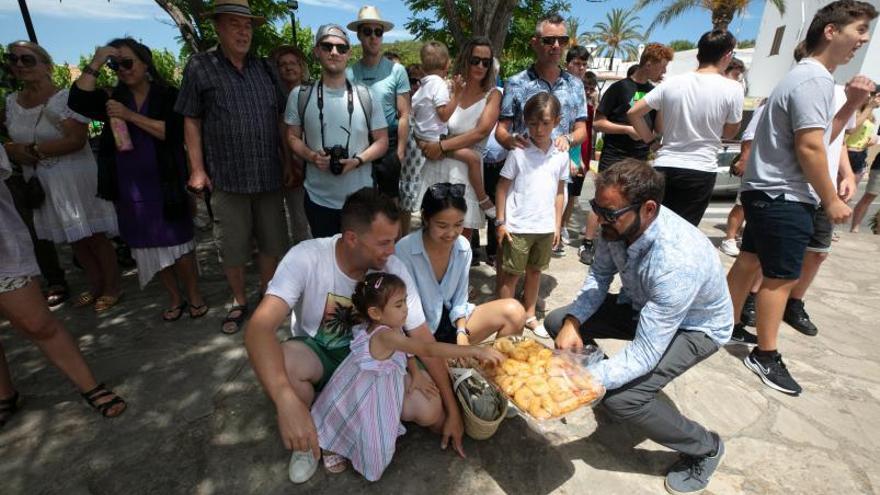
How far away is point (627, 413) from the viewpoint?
1.99 m

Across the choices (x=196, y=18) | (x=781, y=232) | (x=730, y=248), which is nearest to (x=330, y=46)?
(x=781, y=232)

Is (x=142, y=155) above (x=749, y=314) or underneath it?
above

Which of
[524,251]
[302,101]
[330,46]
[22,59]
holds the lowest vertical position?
[524,251]

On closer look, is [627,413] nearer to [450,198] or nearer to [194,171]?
[450,198]

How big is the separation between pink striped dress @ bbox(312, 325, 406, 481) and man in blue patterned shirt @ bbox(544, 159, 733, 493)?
937mm

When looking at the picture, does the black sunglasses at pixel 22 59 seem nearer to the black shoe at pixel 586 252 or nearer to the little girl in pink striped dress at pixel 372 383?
the little girl in pink striped dress at pixel 372 383

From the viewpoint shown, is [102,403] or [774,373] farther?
[774,373]

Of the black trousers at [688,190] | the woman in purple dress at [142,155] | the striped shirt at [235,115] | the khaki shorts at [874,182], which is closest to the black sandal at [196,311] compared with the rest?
the woman in purple dress at [142,155]

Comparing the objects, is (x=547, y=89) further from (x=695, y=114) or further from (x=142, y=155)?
(x=142, y=155)

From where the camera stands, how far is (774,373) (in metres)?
2.83

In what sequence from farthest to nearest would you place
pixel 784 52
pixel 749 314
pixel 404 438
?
pixel 784 52
pixel 749 314
pixel 404 438

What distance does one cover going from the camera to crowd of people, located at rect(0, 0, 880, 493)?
200cm

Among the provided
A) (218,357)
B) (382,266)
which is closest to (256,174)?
(218,357)

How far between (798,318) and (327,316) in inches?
147
